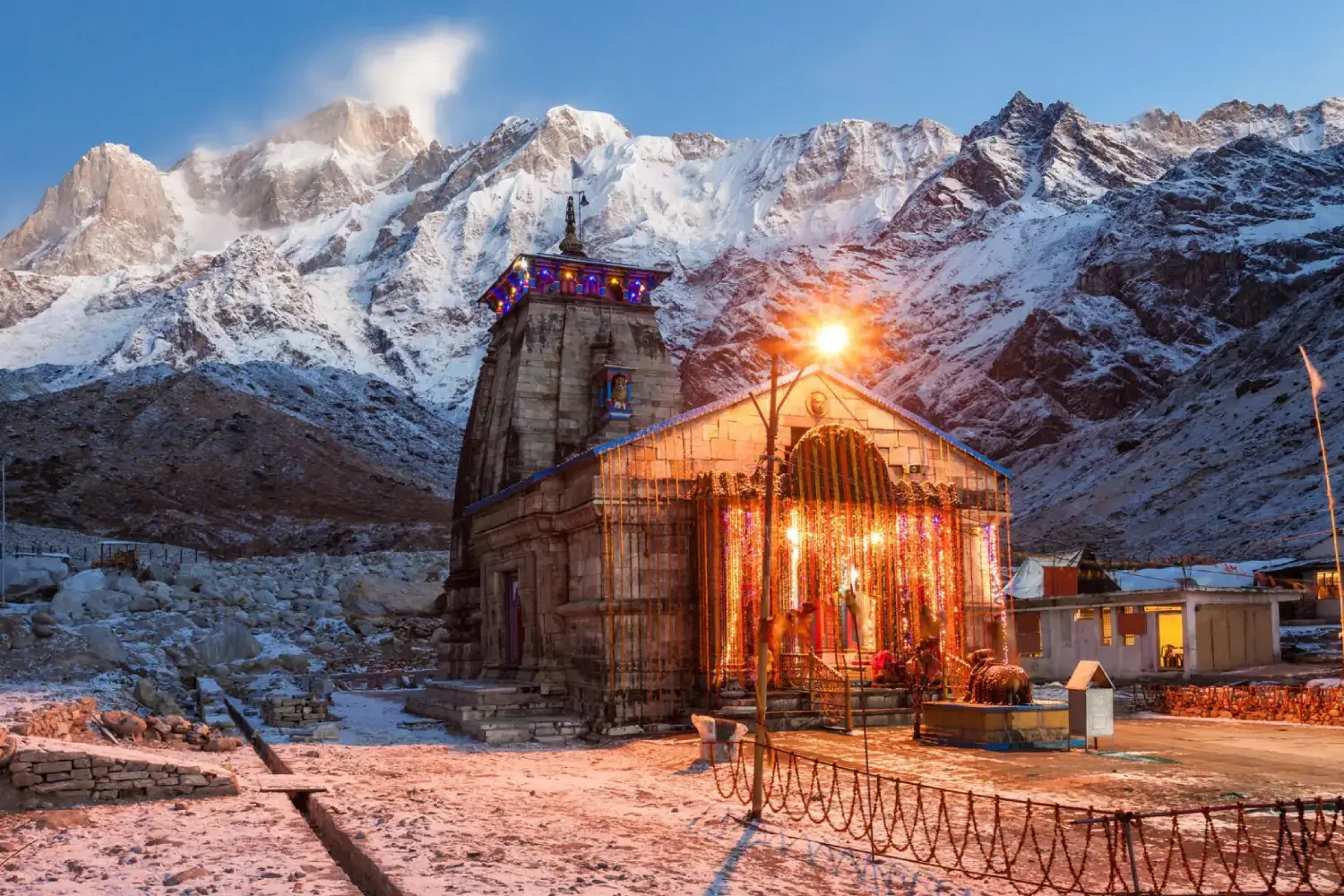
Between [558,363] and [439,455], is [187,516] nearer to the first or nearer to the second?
[439,455]

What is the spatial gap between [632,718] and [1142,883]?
1177cm

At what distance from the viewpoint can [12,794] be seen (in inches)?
495

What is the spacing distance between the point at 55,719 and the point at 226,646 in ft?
54.3

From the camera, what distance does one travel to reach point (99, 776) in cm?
1306

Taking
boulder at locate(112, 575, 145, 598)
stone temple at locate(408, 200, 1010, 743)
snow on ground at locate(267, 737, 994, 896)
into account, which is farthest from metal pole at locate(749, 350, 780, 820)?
boulder at locate(112, 575, 145, 598)

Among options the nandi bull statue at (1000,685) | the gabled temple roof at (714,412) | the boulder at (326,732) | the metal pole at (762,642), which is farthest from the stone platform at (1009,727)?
the boulder at (326,732)

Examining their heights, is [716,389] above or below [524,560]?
above

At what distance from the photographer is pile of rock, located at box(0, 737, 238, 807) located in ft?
41.7

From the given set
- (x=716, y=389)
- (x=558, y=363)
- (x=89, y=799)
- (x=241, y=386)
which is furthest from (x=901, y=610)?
(x=716, y=389)

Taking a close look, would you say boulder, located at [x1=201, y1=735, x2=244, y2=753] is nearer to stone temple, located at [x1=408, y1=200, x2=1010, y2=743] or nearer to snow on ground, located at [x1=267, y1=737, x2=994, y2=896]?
snow on ground, located at [x1=267, y1=737, x2=994, y2=896]

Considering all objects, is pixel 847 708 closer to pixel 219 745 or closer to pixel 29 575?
pixel 219 745

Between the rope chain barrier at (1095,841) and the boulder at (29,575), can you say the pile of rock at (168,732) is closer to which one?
the rope chain barrier at (1095,841)

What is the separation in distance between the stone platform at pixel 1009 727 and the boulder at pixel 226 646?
22842 mm

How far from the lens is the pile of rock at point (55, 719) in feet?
50.5
